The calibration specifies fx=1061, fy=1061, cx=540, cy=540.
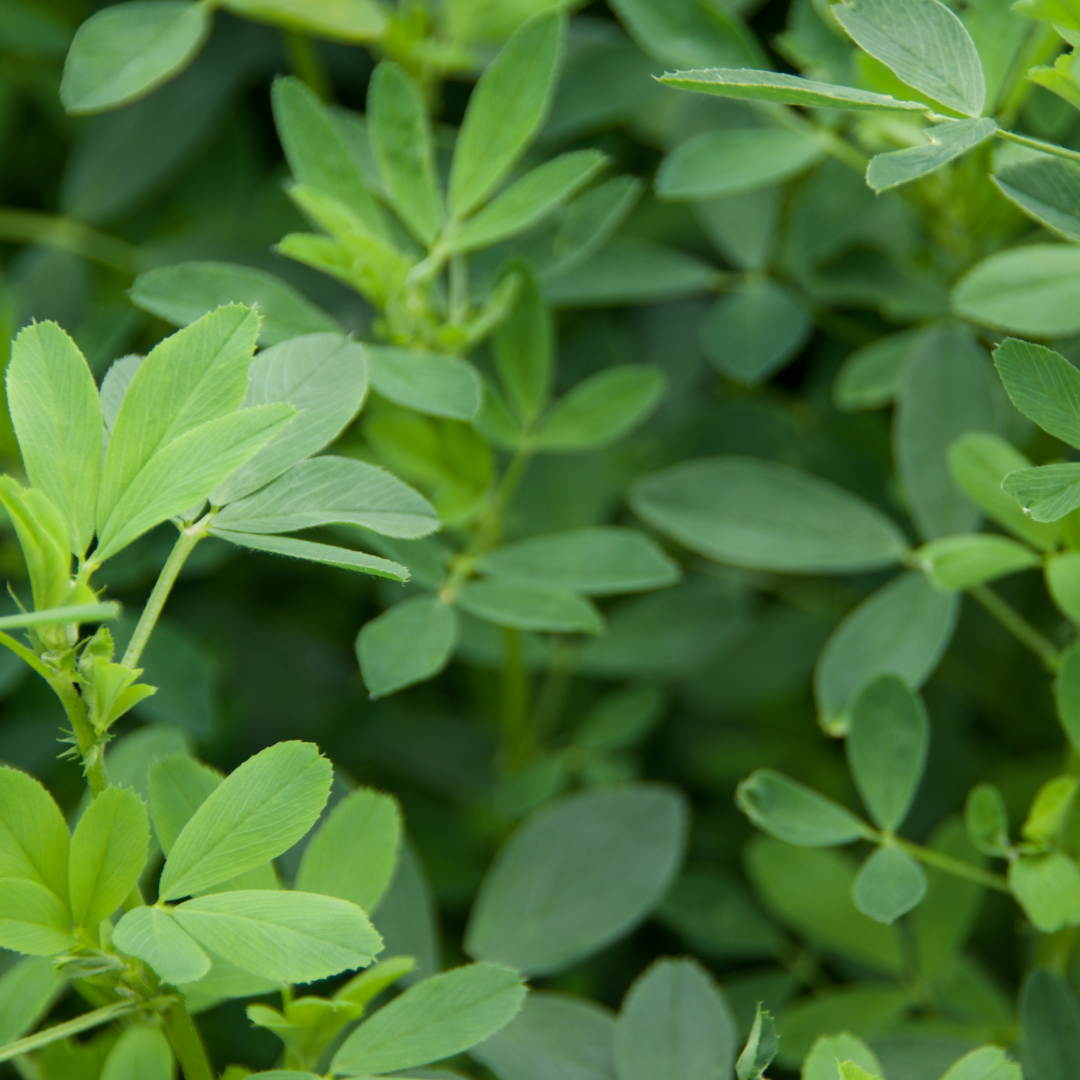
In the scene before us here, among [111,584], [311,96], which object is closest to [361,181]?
[311,96]

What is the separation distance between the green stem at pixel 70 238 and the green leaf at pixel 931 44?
0.74 m

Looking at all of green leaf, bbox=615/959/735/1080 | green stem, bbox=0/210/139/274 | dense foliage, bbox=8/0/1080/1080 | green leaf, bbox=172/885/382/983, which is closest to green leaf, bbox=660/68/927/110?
dense foliage, bbox=8/0/1080/1080

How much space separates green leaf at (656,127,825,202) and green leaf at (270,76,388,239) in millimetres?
228

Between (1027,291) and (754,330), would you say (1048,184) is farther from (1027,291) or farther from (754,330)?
(754,330)

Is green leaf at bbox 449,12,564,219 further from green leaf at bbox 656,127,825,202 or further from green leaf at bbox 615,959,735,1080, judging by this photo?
green leaf at bbox 615,959,735,1080

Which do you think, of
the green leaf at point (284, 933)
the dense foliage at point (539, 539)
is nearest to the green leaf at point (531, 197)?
the dense foliage at point (539, 539)

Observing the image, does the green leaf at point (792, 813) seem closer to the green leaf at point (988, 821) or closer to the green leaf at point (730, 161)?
the green leaf at point (988, 821)

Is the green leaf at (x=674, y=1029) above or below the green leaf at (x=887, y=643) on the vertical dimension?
below

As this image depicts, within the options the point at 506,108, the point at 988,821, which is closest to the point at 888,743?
the point at 988,821

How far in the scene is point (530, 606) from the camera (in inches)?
27.9

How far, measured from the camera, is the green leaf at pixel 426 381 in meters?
0.64

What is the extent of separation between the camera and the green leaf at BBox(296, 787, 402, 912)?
60cm

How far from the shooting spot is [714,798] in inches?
41.3

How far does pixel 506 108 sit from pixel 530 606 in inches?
13.3
